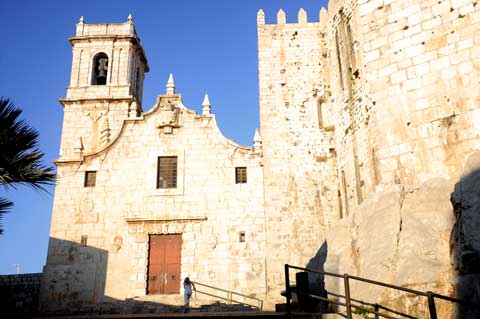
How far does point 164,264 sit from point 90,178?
487cm

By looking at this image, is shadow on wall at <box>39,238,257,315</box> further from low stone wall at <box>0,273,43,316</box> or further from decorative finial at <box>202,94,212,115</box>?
decorative finial at <box>202,94,212,115</box>

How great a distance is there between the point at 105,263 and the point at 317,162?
357 inches

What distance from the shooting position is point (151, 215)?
1875cm

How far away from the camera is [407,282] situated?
7809 mm

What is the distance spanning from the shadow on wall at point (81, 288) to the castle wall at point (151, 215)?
37mm

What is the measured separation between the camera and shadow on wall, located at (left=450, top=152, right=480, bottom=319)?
685 cm

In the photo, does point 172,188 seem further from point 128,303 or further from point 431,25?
point 431,25

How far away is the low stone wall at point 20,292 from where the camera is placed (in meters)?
17.2

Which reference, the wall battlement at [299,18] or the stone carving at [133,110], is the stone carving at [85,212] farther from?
the wall battlement at [299,18]

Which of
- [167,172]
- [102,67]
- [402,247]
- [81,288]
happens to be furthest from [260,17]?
[402,247]

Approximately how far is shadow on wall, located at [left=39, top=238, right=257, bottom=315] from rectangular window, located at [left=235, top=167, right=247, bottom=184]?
479 centimetres

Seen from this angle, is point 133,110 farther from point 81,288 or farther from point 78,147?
point 81,288

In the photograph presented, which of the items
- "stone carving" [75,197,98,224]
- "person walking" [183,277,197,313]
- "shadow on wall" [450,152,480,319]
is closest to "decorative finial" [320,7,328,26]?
"person walking" [183,277,197,313]

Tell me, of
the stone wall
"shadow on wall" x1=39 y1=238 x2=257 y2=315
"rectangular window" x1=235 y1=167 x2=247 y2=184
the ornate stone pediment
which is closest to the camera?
the stone wall
